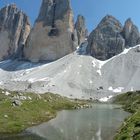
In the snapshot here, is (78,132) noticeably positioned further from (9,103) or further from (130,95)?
(130,95)

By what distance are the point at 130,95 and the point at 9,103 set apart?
130 meters

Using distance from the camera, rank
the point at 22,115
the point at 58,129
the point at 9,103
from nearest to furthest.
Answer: the point at 58,129 < the point at 22,115 < the point at 9,103

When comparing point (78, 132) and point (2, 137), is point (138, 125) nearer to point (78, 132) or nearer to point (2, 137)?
point (78, 132)

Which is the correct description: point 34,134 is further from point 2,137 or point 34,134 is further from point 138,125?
point 138,125

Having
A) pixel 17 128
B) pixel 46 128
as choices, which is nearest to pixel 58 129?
pixel 46 128

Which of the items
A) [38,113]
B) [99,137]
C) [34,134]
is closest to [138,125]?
[99,137]

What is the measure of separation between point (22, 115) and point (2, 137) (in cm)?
1880

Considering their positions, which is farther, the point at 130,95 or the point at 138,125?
the point at 130,95

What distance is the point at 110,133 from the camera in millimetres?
58438

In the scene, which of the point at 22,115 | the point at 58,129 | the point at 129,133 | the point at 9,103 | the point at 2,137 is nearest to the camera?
the point at 129,133

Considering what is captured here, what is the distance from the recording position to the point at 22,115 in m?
69.1

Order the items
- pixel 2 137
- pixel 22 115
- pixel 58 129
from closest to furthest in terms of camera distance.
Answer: pixel 2 137
pixel 58 129
pixel 22 115

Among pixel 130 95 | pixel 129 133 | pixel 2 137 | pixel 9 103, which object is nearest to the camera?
pixel 129 133

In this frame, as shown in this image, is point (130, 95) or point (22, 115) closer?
point (22, 115)
